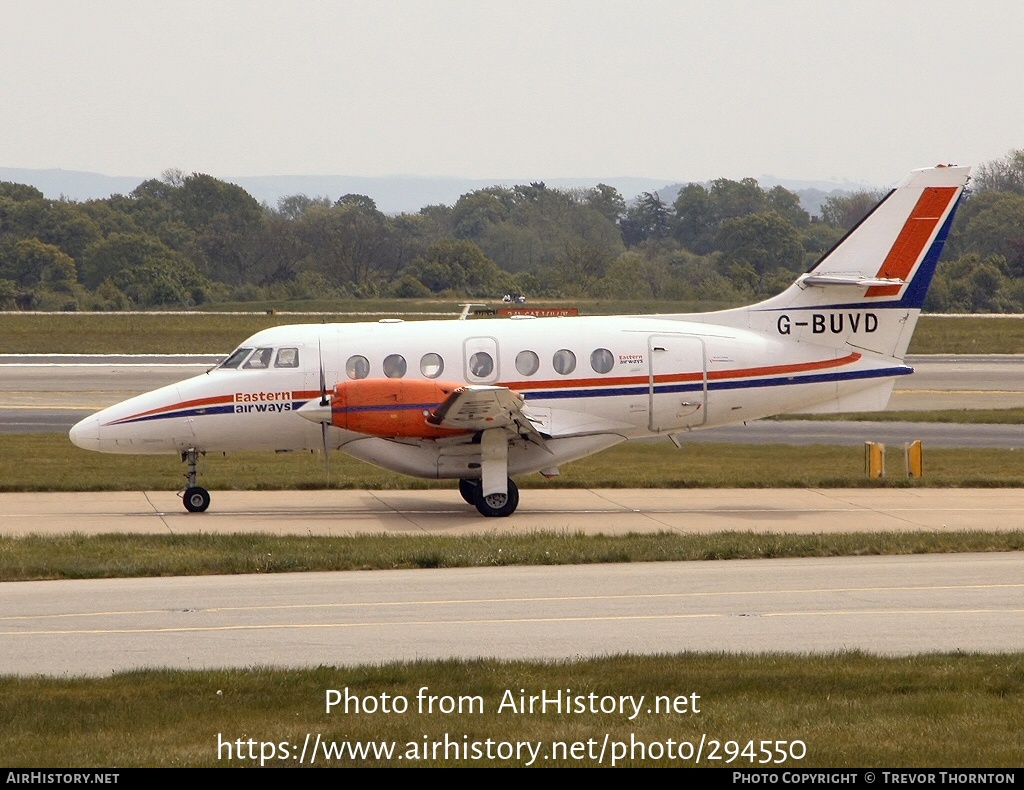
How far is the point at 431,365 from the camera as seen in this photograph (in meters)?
22.0

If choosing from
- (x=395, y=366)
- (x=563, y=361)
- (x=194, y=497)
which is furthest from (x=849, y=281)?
(x=194, y=497)

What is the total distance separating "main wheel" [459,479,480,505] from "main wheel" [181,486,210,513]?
4316 millimetres

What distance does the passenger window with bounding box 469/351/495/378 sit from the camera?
22.0 metres

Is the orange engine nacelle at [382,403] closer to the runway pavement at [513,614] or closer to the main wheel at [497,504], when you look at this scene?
the main wheel at [497,504]

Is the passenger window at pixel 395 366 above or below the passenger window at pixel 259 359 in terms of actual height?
below

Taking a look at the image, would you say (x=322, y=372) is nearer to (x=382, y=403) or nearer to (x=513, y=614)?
(x=382, y=403)

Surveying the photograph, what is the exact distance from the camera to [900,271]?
74.3ft

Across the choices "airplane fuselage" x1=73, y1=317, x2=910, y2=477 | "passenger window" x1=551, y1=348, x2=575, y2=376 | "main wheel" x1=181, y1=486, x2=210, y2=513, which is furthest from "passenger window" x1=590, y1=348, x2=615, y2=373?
"main wheel" x1=181, y1=486, x2=210, y2=513

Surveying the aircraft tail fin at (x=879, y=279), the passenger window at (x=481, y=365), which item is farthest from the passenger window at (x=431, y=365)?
the aircraft tail fin at (x=879, y=279)

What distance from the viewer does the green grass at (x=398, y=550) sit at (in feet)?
54.1

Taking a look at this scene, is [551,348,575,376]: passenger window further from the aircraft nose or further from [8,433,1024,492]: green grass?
the aircraft nose

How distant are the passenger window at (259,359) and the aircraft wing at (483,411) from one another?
10.9 feet

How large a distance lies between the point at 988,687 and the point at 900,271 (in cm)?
1315
